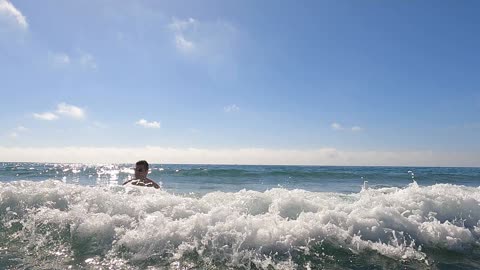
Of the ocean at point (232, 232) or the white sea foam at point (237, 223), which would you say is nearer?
the ocean at point (232, 232)

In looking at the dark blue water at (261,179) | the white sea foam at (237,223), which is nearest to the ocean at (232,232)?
the white sea foam at (237,223)

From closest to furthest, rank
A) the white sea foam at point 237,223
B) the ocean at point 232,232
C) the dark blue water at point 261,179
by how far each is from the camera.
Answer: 1. the ocean at point 232,232
2. the white sea foam at point 237,223
3. the dark blue water at point 261,179

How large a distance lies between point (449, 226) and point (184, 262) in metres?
5.14

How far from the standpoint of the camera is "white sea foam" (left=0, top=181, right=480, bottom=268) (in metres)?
5.23

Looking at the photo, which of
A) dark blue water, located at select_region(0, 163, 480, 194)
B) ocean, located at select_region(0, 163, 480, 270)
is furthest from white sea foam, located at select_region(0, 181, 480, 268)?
dark blue water, located at select_region(0, 163, 480, 194)

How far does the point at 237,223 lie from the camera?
570cm

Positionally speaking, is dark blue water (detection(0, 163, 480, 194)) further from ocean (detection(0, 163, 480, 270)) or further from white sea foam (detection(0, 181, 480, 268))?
ocean (detection(0, 163, 480, 270))

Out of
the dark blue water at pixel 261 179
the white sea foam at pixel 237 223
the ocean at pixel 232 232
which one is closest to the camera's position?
the ocean at pixel 232 232

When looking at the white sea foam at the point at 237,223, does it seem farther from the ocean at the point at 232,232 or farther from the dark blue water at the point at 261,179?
the dark blue water at the point at 261,179

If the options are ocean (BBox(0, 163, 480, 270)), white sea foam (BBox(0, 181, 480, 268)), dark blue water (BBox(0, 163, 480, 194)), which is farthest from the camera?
dark blue water (BBox(0, 163, 480, 194))

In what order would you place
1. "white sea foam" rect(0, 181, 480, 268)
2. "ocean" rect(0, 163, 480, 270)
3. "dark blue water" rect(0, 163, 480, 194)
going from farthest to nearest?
"dark blue water" rect(0, 163, 480, 194), "white sea foam" rect(0, 181, 480, 268), "ocean" rect(0, 163, 480, 270)

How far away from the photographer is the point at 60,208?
6.78m

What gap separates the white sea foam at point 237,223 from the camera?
523 centimetres

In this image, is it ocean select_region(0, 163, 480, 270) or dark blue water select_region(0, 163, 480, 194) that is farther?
dark blue water select_region(0, 163, 480, 194)
